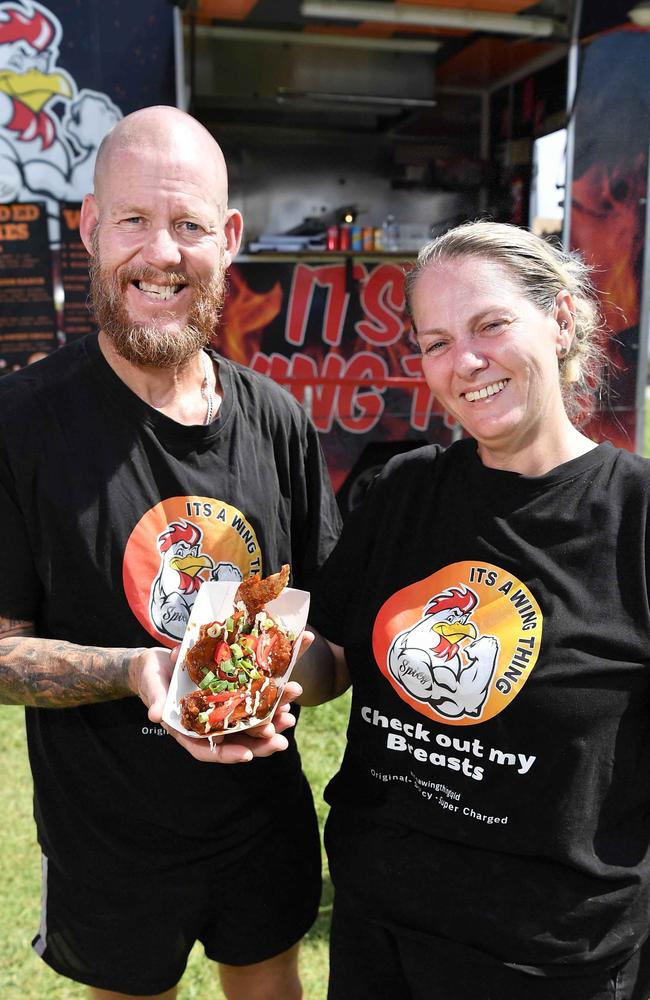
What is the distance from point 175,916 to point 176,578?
2.33 feet

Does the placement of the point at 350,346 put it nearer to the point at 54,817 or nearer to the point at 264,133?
the point at 264,133

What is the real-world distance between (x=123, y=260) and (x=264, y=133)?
18.8 ft

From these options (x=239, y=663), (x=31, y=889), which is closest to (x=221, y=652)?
(x=239, y=663)

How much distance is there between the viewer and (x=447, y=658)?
5.11 feet

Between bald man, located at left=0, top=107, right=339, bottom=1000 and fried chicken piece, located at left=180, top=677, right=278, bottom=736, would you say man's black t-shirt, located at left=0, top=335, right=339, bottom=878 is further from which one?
fried chicken piece, located at left=180, top=677, right=278, bottom=736

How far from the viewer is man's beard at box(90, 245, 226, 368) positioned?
1793mm

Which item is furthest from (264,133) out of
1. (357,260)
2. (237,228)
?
(237,228)

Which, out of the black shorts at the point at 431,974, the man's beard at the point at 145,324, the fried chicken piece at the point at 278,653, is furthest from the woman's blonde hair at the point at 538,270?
the black shorts at the point at 431,974

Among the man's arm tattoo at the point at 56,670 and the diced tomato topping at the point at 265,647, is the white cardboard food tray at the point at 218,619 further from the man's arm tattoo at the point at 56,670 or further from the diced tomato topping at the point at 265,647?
the man's arm tattoo at the point at 56,670

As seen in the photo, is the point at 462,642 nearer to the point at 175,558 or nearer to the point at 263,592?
the point at 263,592

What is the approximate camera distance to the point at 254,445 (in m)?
1.94

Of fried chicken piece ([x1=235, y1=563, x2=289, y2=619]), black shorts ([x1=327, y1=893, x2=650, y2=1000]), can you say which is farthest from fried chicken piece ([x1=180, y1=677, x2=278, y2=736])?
black shorts ([x1=327, y1=893, x2=650, y2=1000])

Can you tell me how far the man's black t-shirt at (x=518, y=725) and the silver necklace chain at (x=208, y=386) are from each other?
1.73ft

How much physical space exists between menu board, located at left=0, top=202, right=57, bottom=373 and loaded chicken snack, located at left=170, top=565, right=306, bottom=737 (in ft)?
11.0
